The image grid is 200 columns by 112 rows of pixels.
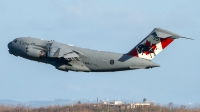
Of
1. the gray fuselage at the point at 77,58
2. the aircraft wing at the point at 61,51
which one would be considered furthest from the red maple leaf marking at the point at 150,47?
the aircraft wing at the point at 61,51

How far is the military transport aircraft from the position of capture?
154ft

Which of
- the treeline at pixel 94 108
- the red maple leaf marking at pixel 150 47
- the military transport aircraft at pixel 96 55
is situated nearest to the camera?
the military transport aircraft at pixel 96 55

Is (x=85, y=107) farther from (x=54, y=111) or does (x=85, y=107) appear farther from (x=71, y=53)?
(x=71, y=53)

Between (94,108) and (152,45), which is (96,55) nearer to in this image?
(152,45)

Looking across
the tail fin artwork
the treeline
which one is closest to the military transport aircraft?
the tail fin artwork

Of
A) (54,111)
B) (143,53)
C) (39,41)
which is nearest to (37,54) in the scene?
(39,41)

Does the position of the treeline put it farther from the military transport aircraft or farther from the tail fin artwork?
the military transport aircraft

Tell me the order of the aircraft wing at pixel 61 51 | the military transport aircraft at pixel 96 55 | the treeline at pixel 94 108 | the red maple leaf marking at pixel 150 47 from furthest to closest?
the treeline at pixel 94 108, the aircraft wing at pixel 61 51, the red maple leaf marking at pixel 150 47, the military transport aircraft at pixel 96 55

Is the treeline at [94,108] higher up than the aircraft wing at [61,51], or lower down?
lower down

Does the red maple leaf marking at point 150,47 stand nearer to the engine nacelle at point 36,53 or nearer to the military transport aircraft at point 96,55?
the military transport aircraft at point 96,55

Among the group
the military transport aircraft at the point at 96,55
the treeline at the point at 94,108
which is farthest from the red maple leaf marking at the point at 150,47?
the treeline at the point at 94,108

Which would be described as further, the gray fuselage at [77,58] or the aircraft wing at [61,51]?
the aircraft wing at [61,51]

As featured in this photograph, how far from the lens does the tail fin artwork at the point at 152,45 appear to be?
1849 inches

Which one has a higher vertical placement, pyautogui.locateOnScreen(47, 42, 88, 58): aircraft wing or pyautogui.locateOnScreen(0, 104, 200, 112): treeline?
pyautogui.locateOnScreen(47, 42, 88, 58): aircraft wing
